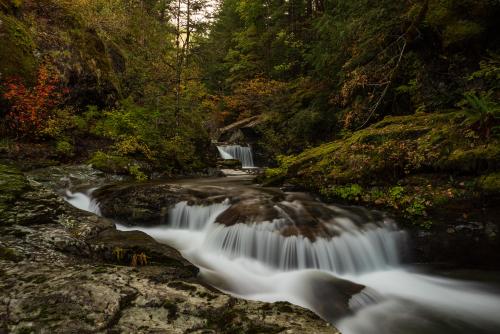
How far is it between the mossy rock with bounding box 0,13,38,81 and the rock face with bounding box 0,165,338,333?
24.8 feet

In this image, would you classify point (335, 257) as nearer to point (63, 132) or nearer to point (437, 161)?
point (437, 161)

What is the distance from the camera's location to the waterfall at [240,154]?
1822cm

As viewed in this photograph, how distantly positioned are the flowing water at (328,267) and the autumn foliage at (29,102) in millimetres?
5719

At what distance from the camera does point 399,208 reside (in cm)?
636

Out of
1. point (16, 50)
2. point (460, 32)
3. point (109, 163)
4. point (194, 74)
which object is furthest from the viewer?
point (194, 74)

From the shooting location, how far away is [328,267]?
17.7ft

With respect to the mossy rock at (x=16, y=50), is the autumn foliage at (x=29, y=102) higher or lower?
lower

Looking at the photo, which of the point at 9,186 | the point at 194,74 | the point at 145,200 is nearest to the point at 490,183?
the point at 145,200

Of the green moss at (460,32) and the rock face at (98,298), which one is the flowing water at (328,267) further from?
the green moss at (460,32)

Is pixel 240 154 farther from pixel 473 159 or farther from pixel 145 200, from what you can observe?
pixel 473 159

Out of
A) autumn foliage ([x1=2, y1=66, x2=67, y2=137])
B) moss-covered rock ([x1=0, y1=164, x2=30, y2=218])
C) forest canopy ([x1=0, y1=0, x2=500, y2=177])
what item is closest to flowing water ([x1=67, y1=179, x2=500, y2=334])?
moss-covered rock ([x1=0, y1=164, x2=30, y2=218])

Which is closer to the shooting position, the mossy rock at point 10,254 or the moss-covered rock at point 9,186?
the mossy rock at point 10,254

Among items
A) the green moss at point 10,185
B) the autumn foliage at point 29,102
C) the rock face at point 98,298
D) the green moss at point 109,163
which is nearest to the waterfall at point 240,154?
the green moss at point 109,163

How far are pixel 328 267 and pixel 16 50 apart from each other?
10.9 m
